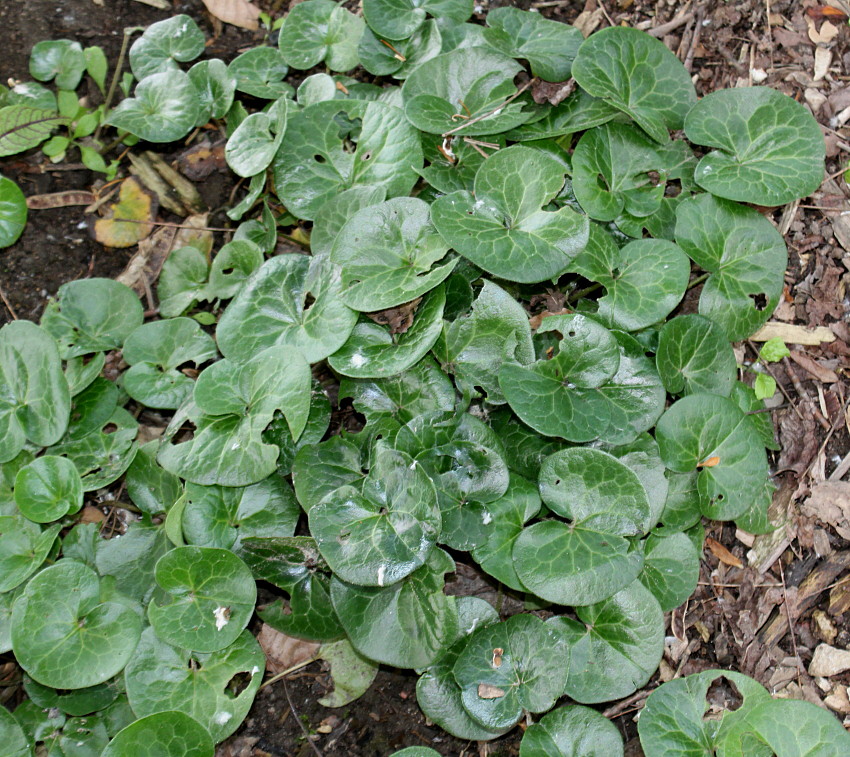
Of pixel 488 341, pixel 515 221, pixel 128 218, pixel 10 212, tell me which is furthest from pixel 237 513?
pixel 10 212

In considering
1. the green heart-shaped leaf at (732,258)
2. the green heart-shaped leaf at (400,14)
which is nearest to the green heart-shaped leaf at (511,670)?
the green heart-shaped leaf at (732,258)

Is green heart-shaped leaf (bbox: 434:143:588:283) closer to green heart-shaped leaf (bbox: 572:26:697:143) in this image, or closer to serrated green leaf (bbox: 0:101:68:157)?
green heart-shaped leaf (bbox: 572:26:697:143)

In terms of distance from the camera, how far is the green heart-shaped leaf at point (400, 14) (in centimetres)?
291

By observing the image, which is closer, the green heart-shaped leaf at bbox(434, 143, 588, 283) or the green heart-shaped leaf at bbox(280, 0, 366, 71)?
the green heart-shaped leaf at bbox(434, 143, 588, 283)

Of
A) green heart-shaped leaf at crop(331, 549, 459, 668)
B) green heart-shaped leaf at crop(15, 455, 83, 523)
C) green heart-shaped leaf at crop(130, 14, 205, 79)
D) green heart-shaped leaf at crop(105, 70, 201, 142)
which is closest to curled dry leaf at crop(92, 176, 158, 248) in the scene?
green heart-shaped leaf at crop(105, 70, 201, 142)

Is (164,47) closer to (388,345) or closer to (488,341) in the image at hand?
(388,345)

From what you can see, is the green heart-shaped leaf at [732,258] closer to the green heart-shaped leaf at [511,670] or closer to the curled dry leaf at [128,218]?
the green heart-shaped leaf at [511,670]

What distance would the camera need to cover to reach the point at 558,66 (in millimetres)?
2812

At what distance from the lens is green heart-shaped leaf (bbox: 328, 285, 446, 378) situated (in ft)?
7.49

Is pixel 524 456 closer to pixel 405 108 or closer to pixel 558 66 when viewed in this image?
pixel 405 108

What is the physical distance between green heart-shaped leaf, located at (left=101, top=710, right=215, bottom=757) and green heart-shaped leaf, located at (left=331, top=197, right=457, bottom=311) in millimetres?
1327

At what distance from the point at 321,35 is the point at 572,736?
113 inches

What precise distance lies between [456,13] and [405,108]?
26.8 inches

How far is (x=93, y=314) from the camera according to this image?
276cm
